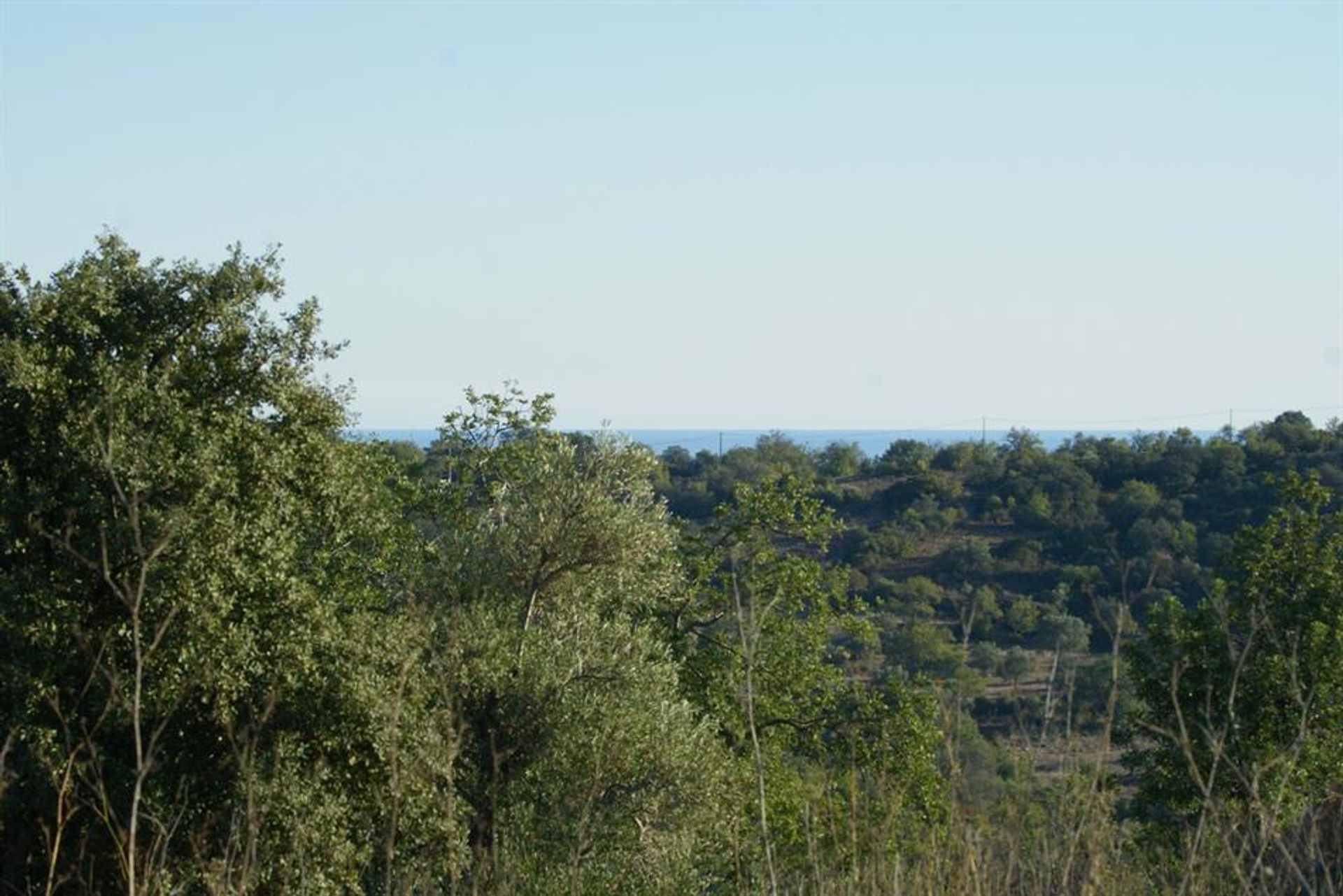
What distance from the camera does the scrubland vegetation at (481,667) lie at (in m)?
7.65

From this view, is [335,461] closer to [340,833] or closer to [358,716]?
[358,716]

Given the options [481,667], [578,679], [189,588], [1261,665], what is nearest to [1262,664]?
[1261,665]

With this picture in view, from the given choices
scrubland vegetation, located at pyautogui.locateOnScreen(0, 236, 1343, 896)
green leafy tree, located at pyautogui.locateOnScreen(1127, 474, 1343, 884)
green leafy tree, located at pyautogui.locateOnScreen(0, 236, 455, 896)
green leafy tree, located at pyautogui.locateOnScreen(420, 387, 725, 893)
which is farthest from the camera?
green leafy tree, located at pyautogui.locateOnScreen(1127, 474, 1343, 884)

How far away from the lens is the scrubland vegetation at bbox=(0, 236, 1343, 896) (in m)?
7.65

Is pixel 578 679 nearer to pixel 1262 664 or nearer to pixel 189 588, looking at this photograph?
pixel 189 588

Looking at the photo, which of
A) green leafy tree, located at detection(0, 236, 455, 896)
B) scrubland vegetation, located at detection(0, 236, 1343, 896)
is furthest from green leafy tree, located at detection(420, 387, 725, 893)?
green leafy tree, located at detection(0, 236, 455, 896)

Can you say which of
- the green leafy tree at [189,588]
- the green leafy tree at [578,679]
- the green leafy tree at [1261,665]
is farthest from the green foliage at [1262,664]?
the green leafy tree at [189,588]

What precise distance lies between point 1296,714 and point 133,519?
16041mm

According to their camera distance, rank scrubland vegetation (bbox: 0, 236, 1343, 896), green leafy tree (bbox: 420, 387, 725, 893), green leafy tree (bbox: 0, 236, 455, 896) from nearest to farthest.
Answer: scrubland vegetation (bbox: 0, 236, 1343, 896) → green leafy tree (bbox: 0, 236, 455, 896) → green leafy tree (bbox: 420, 387, 725, 893)

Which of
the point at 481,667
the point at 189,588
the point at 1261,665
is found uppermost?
the point at 189,588

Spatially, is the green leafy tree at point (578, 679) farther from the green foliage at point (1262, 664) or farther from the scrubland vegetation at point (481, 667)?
the green foliage at point (1262, 664)

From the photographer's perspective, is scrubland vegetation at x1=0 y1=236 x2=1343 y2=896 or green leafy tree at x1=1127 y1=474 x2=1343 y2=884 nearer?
scrubland vegetation at x1=0 y1=236 x2=1343 y2=896

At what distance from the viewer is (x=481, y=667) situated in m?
14.5

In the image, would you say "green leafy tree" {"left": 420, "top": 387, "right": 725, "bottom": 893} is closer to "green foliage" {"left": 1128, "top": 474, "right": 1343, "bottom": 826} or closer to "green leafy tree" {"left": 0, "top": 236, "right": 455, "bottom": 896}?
"green leafy tree" {"left": 0, "top": 236, "right": 455, "bottom": 896}
